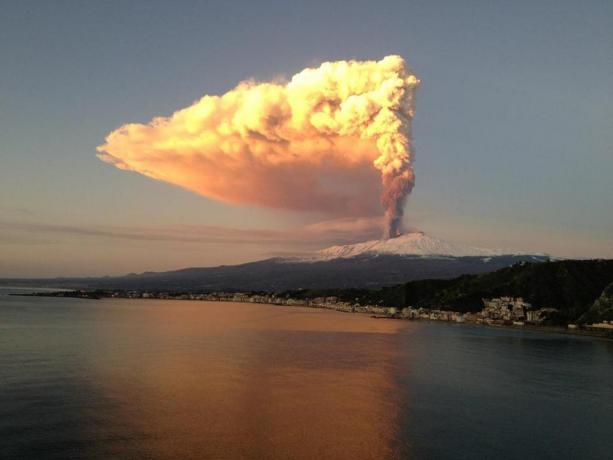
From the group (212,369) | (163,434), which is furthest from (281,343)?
(163,434)

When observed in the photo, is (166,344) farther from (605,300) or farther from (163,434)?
(605,300)

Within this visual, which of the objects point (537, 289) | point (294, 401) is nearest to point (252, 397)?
point (294, 401)

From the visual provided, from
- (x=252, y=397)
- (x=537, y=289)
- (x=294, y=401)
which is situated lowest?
(x=294, y=401)

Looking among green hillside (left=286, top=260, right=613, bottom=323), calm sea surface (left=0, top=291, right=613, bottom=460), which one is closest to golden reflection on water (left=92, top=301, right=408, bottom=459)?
calm sea surface (left=0, top=291, right=613, bottom=460)

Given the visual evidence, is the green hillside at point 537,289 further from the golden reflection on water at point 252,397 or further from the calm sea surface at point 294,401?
the golden reflection on water at point 252,397

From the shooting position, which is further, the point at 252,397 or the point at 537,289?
the point at 537,289

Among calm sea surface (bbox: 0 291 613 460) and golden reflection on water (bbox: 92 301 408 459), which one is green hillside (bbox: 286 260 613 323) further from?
golden reflection on water (bbox: 92 301 408 459)

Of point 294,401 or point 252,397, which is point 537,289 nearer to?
point 294,401
